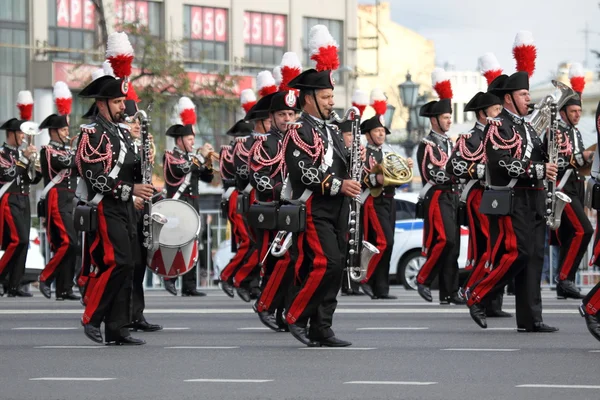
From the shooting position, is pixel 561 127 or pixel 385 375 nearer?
pixel 385 375

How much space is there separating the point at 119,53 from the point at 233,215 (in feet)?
24.1

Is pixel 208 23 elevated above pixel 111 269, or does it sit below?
above

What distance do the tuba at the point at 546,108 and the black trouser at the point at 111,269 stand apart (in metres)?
3.92

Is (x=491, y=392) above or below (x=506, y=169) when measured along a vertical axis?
below

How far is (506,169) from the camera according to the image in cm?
1423

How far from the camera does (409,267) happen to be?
25422 millimetres

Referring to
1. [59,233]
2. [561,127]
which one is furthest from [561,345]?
[59,233]

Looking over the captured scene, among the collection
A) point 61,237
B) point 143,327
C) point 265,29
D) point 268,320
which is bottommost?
point 143,327

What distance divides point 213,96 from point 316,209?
2806 cm

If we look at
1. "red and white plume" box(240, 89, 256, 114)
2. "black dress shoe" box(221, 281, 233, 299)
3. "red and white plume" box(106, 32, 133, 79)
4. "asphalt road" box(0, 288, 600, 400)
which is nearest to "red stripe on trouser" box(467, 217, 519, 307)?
"asphalt road" box(0, 288, 600, 400)

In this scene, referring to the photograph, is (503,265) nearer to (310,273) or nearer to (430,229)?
(310,273)

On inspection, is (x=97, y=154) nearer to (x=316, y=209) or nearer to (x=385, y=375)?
(x=316, y=209)

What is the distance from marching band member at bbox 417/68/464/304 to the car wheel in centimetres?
584

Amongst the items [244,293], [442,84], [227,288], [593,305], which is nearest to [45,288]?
[227,288]
